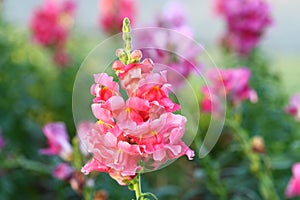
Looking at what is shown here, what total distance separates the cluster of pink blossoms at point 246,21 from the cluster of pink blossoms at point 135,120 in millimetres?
1839

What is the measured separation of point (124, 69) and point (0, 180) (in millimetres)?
1604

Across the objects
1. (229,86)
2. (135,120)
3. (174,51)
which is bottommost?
(135,120)

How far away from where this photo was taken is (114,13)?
13.3 feet

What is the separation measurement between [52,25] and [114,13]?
0.38 meters

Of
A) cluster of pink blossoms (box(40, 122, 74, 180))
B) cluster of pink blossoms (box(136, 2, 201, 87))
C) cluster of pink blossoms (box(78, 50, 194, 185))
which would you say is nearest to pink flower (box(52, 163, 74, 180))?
cluster of pink blossoms (box(40, 122, 74, 180))

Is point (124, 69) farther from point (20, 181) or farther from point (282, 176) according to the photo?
point (20, 181)

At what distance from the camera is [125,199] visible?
93.4 inches

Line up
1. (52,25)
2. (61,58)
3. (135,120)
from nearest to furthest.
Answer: (135,120) < (61,58) < (52,25)

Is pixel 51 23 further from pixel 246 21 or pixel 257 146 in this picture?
pixel 257 146

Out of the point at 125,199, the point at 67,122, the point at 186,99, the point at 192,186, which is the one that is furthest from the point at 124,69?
the point at 67,122

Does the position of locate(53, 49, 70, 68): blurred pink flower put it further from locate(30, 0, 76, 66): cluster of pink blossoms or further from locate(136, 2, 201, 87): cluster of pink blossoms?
locate(136, 2, 201, 87): cluster of pink blossoms

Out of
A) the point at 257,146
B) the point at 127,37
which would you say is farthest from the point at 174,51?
the point at 127,37

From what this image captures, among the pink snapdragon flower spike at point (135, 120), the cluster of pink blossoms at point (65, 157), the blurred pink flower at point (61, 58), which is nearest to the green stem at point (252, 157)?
the cluster of pink blossoms at point (65, 157)

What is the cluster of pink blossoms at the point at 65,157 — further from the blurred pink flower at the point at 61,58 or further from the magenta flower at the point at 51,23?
the magenta flower at the point at 51,23
